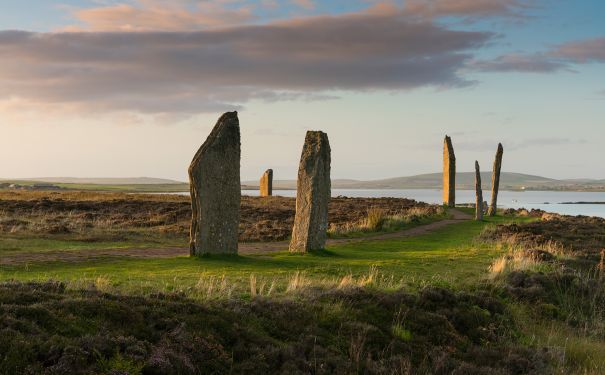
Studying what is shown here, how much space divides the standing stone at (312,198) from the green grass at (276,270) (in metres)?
0.74

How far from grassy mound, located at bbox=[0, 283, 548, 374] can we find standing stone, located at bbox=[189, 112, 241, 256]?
24.6 feet

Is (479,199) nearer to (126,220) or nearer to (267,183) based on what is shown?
(126,220)

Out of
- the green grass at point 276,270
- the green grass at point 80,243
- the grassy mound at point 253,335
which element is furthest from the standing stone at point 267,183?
the grassy mound at point 253,335

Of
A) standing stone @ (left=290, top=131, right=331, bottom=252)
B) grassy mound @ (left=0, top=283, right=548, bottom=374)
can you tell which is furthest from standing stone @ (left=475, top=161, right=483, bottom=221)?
grassy mound @ (left=0, top=283, right=548, bottom=374)

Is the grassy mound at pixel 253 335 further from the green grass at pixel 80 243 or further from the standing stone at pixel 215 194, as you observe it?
the green grass at pixel 80 243

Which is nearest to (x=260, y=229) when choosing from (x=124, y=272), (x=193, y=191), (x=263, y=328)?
(x=193, y=191)

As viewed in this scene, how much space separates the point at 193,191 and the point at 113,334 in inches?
437

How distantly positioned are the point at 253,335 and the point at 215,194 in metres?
10.2

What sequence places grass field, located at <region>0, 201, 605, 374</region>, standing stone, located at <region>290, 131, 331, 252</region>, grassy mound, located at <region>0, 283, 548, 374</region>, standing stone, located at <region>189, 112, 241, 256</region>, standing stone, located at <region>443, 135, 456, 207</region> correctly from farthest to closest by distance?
standing stone, located at <region>443, 135, 456, 207</region>, standing stone, located at <region>290, 131, 331, 252</region>, standing stone, located at <region>189, 112, 241, 256</region>, grass field, located at <region>0, 201, 605, 374</region>, grassy mound, located at <region>0, 283, 548, 374</region>

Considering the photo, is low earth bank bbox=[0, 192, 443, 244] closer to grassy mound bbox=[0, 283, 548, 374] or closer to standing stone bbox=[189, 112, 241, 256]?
standing stone bbox=[189, 112, 241, 256]

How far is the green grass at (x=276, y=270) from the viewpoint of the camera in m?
16.1

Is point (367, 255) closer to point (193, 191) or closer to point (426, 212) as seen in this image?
point (193, 191)

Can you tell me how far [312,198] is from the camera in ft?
80.6

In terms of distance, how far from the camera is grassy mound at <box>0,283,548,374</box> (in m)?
9.77
